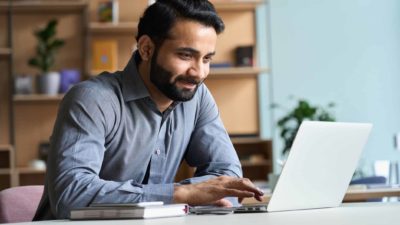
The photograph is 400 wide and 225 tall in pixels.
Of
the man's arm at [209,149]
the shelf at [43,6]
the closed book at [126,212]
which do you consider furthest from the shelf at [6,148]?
the closed book at [126,212]

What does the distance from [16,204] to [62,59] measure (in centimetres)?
451

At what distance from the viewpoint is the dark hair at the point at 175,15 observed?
2.33m

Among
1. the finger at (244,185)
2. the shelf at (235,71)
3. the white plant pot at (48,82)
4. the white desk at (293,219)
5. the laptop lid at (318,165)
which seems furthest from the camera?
the shelf at (235,71)

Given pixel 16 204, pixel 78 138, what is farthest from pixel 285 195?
pixel 16 204

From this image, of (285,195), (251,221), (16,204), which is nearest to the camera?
(251,221)

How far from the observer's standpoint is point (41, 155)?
258 inches

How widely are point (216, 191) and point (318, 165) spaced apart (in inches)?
10.0

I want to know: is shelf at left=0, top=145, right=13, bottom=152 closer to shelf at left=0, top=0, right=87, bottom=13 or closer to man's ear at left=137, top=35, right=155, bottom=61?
shelf at left=0, top=0, right=87, bottom=13

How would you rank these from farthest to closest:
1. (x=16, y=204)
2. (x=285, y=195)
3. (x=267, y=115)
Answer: (x=267, y=115) < (x=16, y=204) < (x=285, y=195)

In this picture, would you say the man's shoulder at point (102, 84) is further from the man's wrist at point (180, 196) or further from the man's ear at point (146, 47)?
the man's wrist at point (180, 196)

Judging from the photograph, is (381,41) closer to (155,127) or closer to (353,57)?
(353,57)

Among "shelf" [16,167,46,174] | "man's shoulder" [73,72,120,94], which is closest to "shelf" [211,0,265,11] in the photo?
"shelf" [16,167,46,174]

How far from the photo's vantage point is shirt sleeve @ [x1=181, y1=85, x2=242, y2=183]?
2.51 m

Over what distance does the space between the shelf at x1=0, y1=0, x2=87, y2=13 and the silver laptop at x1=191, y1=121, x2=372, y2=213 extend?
15.6 feet
